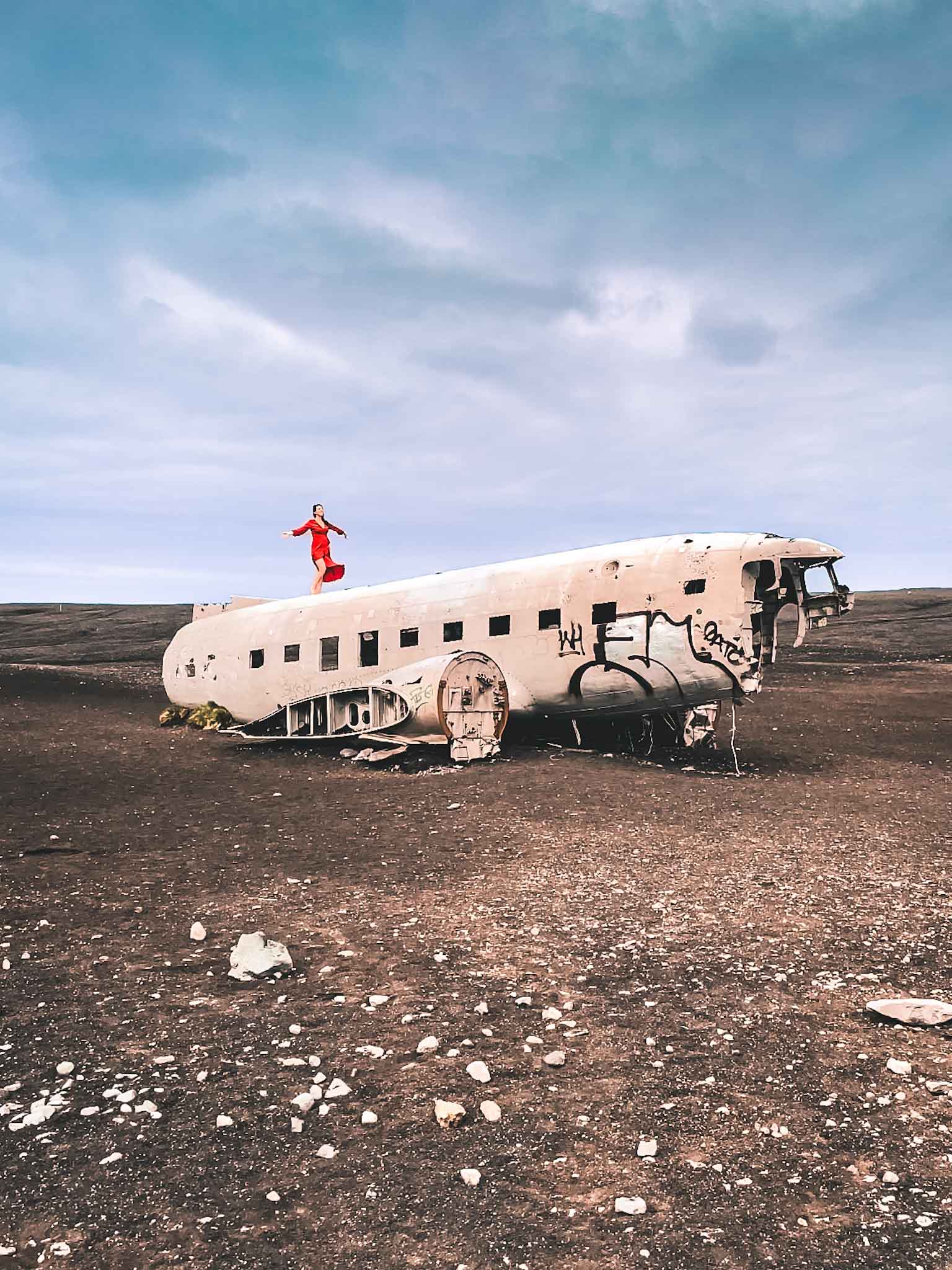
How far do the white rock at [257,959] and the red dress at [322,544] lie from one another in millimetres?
16832

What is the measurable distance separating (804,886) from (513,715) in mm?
9917

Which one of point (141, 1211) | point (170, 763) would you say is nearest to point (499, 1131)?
point (141, 1211)

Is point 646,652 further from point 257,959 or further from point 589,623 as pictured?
point 257,959

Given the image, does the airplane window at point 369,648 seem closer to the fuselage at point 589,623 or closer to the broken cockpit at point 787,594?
the fuselage at point 589,623

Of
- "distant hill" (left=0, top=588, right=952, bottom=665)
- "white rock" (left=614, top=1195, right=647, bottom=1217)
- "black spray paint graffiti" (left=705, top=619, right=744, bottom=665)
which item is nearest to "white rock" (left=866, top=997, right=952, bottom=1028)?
"white rock" (left=614, top=1195, right=647, bottom=1217)

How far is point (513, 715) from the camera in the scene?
1909 cm

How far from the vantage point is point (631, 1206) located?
14.0 ft

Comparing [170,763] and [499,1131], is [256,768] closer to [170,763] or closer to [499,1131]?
[170,763]

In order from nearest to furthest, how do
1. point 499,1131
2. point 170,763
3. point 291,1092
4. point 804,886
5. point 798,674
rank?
point 499,1131 < point 291,1092 < point 804,886 < point 170,763 < point 798,674

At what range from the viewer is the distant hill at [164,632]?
41969 millimetres

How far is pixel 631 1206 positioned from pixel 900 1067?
253 cm

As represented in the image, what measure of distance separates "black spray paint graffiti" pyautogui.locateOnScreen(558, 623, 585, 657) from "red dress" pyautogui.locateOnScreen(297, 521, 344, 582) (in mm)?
8619

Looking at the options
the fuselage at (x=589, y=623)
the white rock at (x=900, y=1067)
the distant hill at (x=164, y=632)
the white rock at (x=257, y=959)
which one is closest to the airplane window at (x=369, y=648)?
the fuselage at (x=589, y=623)

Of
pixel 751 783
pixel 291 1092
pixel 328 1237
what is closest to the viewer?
pixel 328 1237
